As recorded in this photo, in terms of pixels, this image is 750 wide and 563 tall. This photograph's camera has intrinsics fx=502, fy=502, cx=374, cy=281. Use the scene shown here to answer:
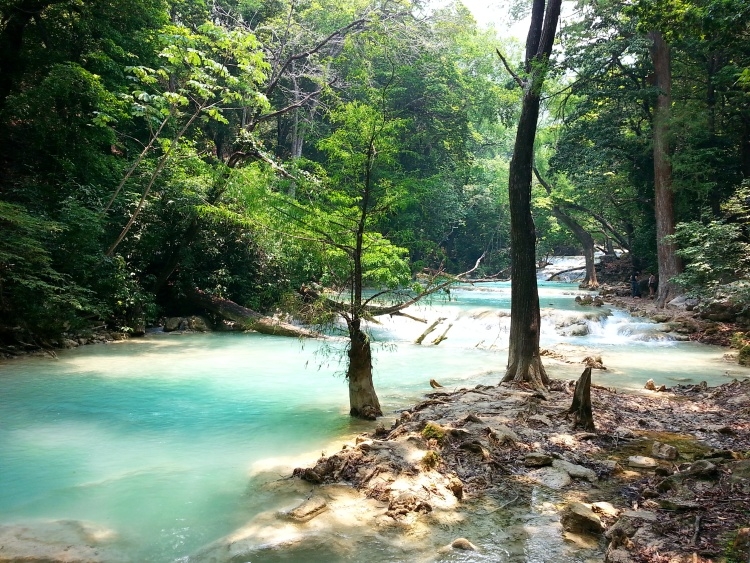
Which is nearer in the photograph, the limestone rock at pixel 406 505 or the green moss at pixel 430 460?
the limestone rock at pixel 406 505

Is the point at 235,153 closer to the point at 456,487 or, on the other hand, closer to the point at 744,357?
the point at 456,487

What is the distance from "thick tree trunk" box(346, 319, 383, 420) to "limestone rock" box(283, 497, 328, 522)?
2.82 metres

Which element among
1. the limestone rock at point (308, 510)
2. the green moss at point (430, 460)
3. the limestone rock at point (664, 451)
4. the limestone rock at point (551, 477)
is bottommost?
the limestone rock at point (308, 510)

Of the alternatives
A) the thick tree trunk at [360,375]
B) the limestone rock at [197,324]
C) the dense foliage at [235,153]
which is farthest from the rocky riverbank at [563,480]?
the limestone rock at [197,324]

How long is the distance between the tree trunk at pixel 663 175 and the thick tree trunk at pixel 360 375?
16.0 meters

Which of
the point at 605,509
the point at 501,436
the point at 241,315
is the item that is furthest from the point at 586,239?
the point at 605,509

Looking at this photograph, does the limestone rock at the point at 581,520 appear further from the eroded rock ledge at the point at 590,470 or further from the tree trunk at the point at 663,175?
the tree trunk at the point at 663,175

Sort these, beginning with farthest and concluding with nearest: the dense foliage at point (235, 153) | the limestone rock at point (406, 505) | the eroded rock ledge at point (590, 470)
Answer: the dense foliage at point (235, 153) → the limestone rock at point (406, 505) → the eroded rock ledge at point (590, 470)

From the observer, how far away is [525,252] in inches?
342

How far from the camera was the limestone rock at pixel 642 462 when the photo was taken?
4801 millimetres

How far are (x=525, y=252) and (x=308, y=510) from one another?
604cm

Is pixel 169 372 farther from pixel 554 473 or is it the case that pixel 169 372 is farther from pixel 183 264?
pixel 554 473

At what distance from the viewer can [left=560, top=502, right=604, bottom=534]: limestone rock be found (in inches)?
143

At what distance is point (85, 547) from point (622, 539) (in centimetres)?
387
